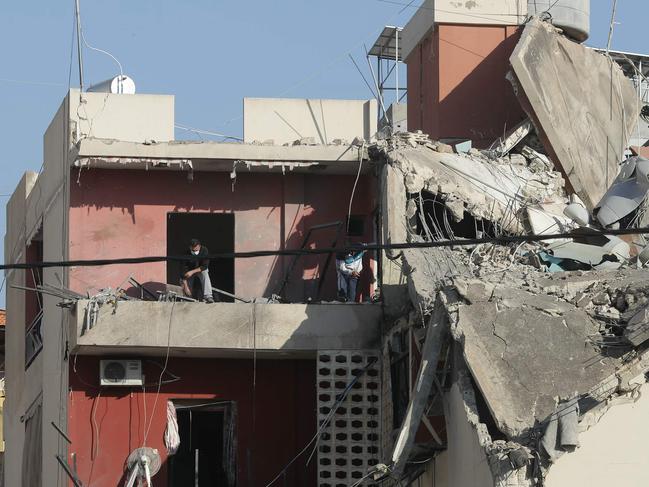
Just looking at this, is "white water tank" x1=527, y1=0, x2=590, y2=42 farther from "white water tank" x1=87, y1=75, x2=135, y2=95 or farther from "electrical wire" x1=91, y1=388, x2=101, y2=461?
"electrical wire" x1=91, y1=388, x2=101, y2=461

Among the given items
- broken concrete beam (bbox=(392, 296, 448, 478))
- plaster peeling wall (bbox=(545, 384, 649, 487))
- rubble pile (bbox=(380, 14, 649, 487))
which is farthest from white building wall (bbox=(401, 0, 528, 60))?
plaster peeling wall (bbox=(545, 384, 649, 487))

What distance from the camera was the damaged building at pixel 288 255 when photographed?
78.5 ft

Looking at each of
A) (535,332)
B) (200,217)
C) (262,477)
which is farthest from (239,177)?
(535,332)

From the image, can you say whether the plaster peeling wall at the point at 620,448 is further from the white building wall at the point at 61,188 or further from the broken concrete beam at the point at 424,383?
the white building wall at the point at 61,188

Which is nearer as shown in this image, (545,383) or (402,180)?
(545,383)

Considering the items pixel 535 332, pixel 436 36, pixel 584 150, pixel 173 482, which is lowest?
pixel 173 482

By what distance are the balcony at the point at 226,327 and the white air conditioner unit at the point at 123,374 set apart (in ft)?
2.22

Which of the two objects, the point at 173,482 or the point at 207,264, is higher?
the point at 207,264

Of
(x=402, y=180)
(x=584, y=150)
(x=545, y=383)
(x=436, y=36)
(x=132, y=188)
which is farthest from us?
(x=436, y=36)

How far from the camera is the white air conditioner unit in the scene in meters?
25.0

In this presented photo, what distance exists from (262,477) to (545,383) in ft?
27.6

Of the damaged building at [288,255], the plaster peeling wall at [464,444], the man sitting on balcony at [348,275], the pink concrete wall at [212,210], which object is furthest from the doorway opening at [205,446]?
the plaster peeling wall at [464,444]

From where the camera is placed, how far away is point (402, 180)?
24.5 meters

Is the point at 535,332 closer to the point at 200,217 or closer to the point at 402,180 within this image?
the point at 402,180
